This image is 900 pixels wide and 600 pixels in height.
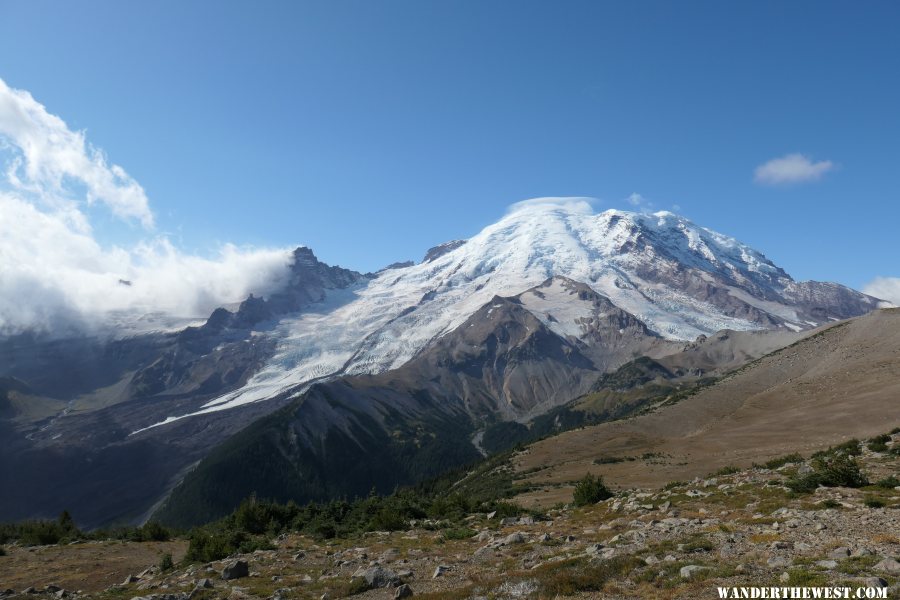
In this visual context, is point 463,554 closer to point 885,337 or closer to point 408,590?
point 408,590

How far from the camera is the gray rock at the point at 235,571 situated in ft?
77.2

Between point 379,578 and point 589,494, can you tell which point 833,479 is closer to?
point 589,494

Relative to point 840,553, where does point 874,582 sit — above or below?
above

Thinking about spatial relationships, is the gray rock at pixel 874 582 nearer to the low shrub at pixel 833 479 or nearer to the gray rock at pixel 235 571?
the low shrub at pixel 833 479

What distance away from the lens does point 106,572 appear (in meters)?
29.4

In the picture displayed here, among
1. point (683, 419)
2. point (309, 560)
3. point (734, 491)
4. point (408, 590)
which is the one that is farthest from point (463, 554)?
point (683, 419)

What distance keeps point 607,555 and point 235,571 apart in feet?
52.4

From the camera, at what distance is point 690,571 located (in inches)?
601

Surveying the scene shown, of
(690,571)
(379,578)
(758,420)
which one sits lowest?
(758,420)

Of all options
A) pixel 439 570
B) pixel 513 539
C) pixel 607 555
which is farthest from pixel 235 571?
pixel 607 555

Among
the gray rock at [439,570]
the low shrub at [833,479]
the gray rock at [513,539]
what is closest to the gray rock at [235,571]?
the gray rock at [439,570]

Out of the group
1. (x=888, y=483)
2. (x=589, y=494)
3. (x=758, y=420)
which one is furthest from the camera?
(x=758, y=420)

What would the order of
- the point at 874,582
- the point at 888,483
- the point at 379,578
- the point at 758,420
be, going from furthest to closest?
the point at 758,420 < the point at 888,483 < the point at 379,578 < the point at 874,582

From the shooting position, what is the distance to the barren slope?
68.3m
